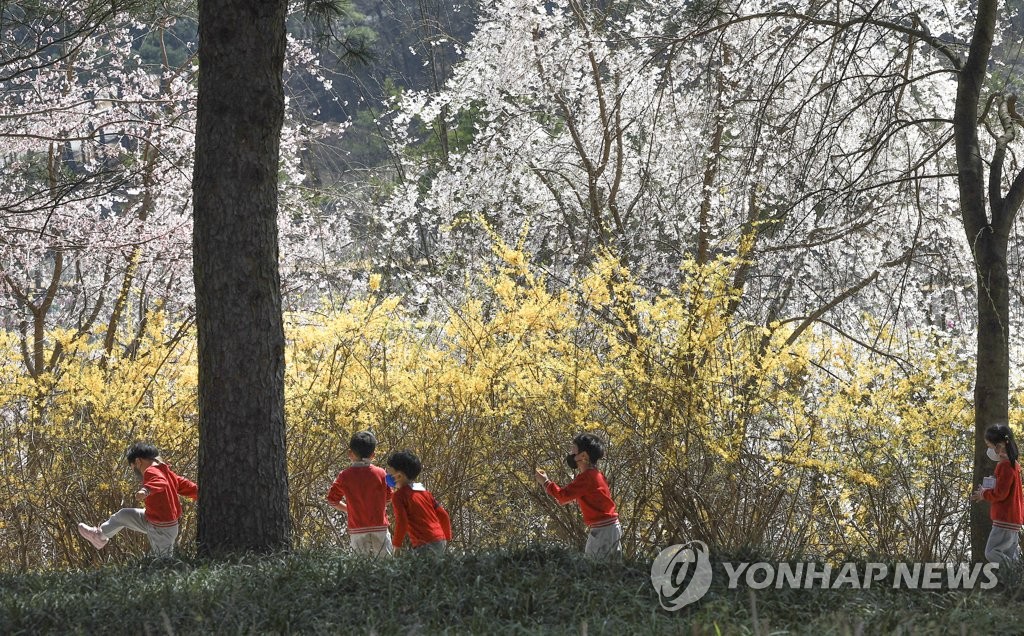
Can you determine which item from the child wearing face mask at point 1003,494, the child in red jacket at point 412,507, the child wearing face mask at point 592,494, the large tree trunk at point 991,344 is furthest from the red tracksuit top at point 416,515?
the large tree trunk at point 991,344

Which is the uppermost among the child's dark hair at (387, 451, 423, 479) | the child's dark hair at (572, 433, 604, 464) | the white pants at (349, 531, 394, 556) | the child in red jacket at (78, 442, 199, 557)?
the child's dark hair at (572, 433, 604, 464)

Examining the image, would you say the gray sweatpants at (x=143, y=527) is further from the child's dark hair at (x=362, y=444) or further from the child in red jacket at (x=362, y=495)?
the child's dark hair at (x=362, y=444)

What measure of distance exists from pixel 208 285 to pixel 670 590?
8.65ft

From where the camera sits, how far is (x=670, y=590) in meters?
3.61

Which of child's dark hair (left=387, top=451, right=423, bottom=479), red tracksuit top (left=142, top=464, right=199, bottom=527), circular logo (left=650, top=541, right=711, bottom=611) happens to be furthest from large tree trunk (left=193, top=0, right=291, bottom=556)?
circular logo (left=650, top=541, right=711, bottom=611)

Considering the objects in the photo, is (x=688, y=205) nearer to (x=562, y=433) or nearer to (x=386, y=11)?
(x=562, y=433)

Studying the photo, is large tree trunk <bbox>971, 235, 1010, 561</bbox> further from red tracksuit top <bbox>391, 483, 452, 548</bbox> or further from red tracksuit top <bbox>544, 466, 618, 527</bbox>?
red tracksuit top <bbox>391, 483, 452, 548</bbox>

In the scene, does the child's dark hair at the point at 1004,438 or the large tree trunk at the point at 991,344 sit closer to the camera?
the child's dark hair at the point at 1004,438

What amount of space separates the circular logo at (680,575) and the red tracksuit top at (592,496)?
92 centimetres

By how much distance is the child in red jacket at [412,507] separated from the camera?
502cm

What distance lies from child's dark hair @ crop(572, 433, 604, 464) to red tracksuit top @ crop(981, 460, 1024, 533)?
205cm

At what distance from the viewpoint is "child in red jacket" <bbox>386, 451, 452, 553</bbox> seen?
502 centimetres

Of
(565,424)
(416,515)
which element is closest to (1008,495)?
(565,424)

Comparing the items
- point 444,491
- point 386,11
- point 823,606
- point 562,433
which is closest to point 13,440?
point 444,491
